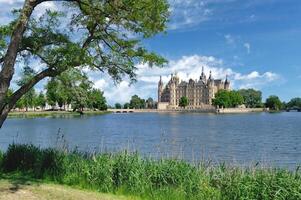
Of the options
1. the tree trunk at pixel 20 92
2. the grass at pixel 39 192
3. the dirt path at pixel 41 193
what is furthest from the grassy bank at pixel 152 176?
the tree trunk at pixel 20 92

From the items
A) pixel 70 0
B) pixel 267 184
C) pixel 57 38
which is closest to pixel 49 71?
pixel 57 38

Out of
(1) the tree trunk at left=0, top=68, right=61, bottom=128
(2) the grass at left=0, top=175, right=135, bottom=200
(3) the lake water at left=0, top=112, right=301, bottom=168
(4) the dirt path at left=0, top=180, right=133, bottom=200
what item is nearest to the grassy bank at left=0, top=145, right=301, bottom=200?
(2) the grass at left=0, top=175, right=135, bottom=200

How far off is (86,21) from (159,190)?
620cm

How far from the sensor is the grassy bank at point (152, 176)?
42.3ft

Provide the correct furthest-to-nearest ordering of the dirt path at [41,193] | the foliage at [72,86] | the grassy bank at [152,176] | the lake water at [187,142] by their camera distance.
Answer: the lake water at [187,142]
the foliage at [72,86]
the grassy bank at [152,176]
the dirt path at [41,193]

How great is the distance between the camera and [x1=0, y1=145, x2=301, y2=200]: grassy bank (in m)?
12.9

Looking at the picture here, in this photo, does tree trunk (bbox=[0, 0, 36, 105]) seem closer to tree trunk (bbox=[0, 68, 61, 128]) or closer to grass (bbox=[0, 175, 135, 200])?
tree trunk (bbox=[0, 68, 61, 128])

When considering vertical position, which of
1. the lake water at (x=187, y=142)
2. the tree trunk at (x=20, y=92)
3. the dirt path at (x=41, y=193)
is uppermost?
the tree trunk at (x=20, y=92)

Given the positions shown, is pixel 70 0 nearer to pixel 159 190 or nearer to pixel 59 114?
pixel 159 190

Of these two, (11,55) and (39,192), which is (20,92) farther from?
(39,192)

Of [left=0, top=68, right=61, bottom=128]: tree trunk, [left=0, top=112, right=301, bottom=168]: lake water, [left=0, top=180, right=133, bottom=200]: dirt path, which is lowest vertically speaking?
[left=0, top=112, right=301, bottom=168]: lake water

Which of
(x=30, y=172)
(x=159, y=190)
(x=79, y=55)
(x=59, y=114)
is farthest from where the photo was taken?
(x=59, y=114)

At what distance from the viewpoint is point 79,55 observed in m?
13.1

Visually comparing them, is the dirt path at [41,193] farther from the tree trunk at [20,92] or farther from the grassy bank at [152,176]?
the tree trunk at [20,92]
